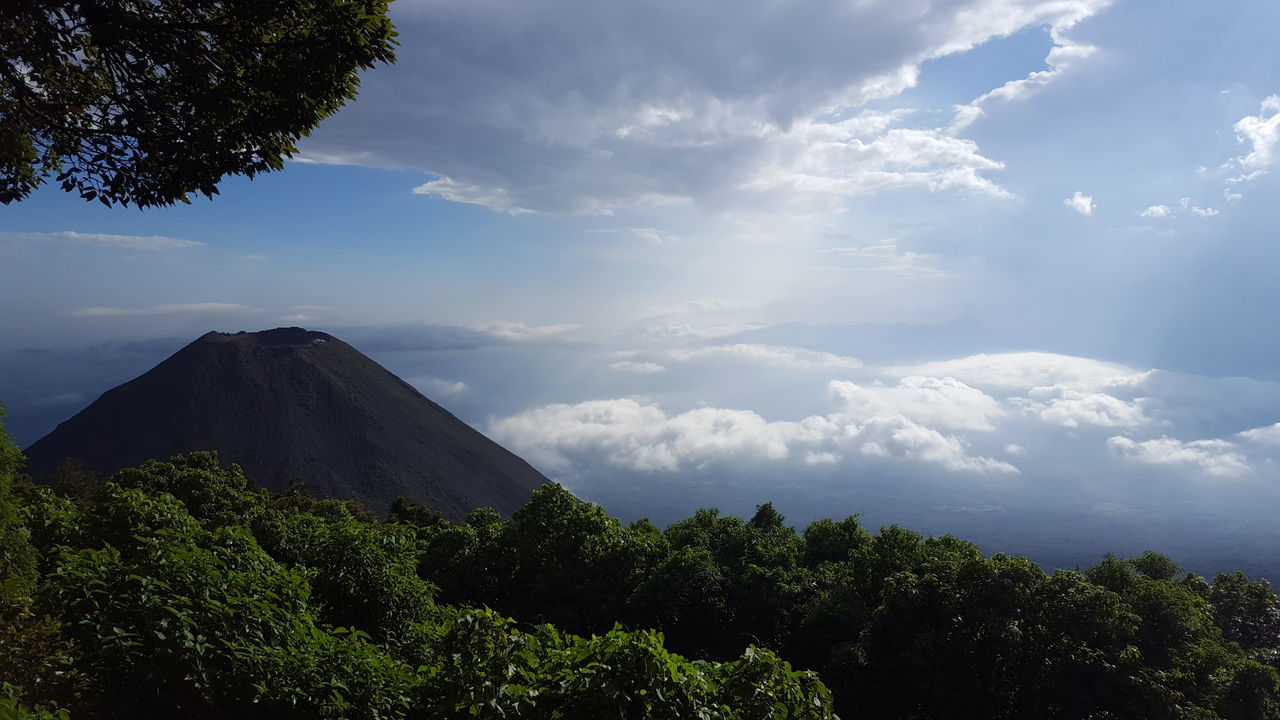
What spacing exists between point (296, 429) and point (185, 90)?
5595 inches

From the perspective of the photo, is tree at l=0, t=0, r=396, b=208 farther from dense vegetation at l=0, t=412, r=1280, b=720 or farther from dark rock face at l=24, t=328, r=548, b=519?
dark rock face at l=24, t=328, r=548, b=519

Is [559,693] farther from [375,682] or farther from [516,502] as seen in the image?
[516,502]

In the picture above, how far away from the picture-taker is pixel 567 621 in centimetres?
2433

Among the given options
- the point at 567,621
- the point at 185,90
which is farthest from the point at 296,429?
the point at 185,90

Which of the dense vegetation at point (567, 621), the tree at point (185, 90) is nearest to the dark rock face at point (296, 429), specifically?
the dense vegetation at point (567, 621)

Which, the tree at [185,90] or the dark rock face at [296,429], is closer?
the tree at [185,90]

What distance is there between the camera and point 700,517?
3416 cm

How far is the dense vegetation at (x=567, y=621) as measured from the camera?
6.77m

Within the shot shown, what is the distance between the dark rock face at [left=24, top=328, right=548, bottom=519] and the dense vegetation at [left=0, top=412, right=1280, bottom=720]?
299 ft

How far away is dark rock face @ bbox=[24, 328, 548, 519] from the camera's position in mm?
121375

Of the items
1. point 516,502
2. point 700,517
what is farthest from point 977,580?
point 516,502

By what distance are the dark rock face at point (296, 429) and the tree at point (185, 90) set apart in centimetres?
11327

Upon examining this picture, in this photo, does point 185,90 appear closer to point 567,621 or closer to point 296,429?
point 567,621

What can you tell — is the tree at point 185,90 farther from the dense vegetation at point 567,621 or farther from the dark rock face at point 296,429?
the dark rock face at point 296,429
